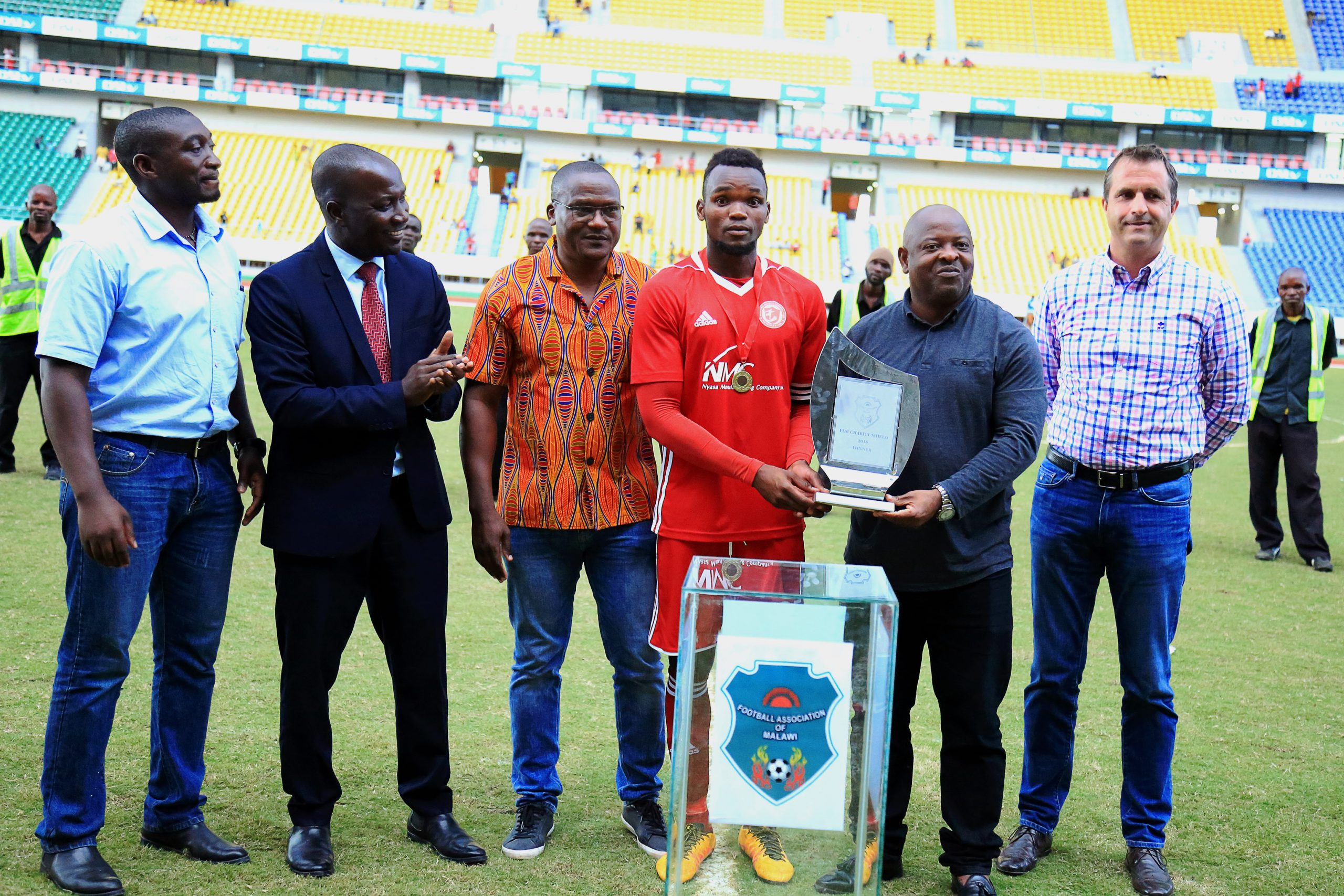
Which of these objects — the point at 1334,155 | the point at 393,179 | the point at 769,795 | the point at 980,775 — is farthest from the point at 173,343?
the point at 1334,155

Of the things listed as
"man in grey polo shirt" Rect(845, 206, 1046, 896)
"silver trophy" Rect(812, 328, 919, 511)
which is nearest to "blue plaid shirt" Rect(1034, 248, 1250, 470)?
"man in grey polo shirt" Rect(845, 206, 1046, 896)

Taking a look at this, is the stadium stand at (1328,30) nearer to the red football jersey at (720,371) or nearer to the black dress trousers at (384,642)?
the red football jersey at (720,371)

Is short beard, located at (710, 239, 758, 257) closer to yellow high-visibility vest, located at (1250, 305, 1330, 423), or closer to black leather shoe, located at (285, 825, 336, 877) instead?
black leather shoe, located at (285, 825, 336, 877)

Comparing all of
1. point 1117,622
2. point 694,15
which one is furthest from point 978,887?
point 694,15

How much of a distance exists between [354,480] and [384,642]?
0.52 m

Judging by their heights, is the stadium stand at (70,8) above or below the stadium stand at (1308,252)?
above

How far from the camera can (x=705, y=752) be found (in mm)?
2682

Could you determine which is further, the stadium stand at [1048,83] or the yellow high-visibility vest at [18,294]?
the stadium stand at [1048,83]

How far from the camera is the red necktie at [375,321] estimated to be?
338 centimetres

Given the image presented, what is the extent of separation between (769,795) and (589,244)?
1.69 m

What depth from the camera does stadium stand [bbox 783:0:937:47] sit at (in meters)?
38.4

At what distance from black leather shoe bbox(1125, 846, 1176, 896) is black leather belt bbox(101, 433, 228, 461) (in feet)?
9.48

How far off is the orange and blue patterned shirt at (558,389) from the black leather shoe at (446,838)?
2.95 ft

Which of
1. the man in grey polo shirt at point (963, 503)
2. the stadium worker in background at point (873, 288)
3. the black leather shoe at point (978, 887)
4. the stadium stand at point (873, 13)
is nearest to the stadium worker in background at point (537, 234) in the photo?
the stadium worker in background at point (873, 288)
